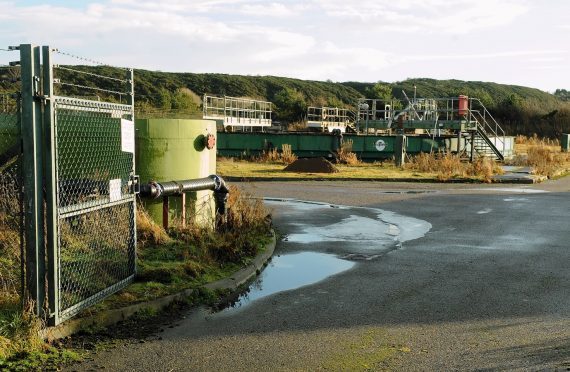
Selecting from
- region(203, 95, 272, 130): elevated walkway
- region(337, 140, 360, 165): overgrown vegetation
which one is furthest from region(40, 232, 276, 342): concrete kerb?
region(203, 95, 272, 130): elevated walkway

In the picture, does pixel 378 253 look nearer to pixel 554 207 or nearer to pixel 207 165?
pixel 207 165

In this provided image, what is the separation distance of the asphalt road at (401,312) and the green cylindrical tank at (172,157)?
189cm

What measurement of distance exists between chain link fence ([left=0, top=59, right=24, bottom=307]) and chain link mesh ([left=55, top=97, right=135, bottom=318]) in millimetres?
424

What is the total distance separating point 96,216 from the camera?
30.0 feet

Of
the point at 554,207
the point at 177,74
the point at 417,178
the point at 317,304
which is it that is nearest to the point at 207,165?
the point at 317,304

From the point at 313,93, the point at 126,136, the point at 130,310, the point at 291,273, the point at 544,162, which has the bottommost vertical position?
the point at 291,273

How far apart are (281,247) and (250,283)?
119 inches

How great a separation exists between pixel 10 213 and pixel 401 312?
563cm

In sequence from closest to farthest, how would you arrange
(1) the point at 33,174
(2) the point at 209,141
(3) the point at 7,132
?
(1) the point at 33,174 → (3) the point at 7,132 → (2) the point at 209,141

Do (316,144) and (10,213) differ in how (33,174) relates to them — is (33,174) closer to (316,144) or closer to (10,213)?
(10,213)

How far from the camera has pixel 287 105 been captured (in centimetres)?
7900

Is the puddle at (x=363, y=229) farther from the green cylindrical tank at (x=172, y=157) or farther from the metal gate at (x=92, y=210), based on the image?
the metal gate at (x=92, y=210)

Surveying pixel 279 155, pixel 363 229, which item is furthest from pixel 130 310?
pixel 279 155

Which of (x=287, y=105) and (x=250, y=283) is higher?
(x=287, y=105)
